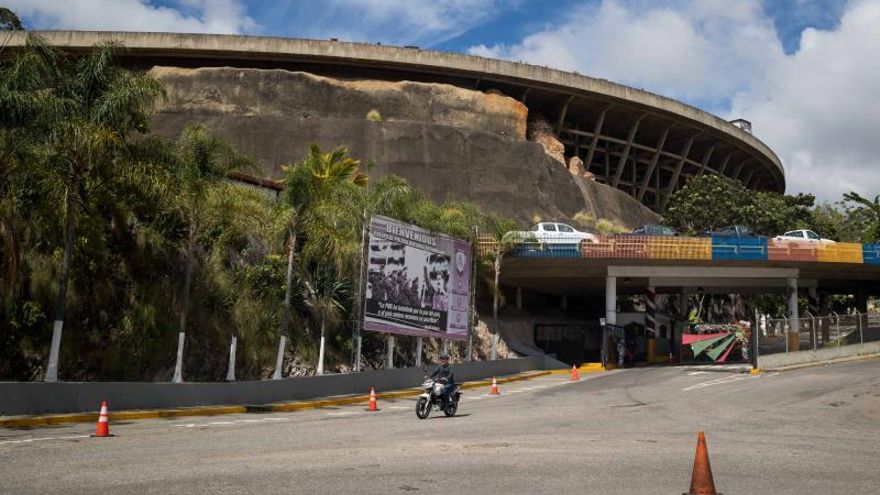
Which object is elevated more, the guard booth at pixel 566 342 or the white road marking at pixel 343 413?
the guard booth at pixel 566 342

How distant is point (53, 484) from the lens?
798 cm

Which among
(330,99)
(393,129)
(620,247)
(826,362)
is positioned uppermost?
(330,99)

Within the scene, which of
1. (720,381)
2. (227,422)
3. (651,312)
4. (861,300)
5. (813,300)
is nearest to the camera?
(227,422)

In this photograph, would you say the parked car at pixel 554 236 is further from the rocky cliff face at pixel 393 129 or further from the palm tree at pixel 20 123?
the palm tree at pixel 20 123

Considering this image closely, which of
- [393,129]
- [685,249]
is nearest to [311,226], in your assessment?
[685,249]

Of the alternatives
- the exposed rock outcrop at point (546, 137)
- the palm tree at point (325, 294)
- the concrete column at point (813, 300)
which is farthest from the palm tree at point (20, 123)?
the exposed rock outcrop at point (546, 137)

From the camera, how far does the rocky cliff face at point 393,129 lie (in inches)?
2040

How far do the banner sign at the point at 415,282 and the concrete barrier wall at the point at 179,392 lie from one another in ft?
5.95

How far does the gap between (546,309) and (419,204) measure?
2245 centimetres

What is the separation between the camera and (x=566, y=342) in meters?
49.4

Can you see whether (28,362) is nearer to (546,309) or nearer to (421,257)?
(421,257)

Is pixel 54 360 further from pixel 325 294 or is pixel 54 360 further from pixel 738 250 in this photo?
pixel 738 250

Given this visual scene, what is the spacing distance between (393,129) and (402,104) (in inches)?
163

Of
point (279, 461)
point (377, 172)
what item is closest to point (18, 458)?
point (279, 461)
